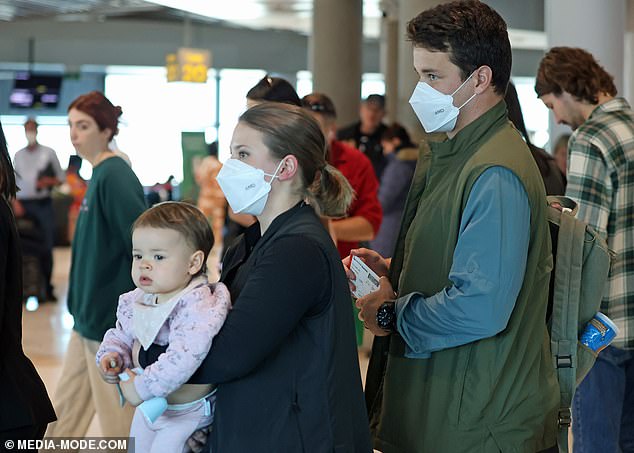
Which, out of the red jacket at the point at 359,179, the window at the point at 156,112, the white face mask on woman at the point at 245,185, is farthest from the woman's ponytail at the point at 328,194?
the window at the point at 156,112

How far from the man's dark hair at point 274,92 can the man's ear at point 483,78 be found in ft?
4.14

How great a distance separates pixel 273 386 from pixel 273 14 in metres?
19.5

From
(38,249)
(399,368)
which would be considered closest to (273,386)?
(399,368)

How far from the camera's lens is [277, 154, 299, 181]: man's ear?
7.11 ft

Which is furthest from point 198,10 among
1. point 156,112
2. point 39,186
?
point 39,186

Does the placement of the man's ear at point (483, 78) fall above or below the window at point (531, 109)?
below

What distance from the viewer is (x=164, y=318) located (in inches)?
87.0

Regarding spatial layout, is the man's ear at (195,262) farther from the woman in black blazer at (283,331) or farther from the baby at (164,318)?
the woman in black blazer at (283,331)

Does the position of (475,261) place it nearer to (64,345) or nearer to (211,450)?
(211,450)

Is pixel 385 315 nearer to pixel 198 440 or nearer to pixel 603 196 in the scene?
pixel 198 440

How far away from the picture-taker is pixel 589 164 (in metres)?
3.42

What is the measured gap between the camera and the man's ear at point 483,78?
2270 millimetres

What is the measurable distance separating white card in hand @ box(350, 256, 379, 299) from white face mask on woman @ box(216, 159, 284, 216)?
35 centimetres

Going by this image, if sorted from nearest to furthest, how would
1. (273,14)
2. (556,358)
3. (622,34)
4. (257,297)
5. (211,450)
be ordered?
(257,297), (211,450), (556,358), (622,34), (273,14)
